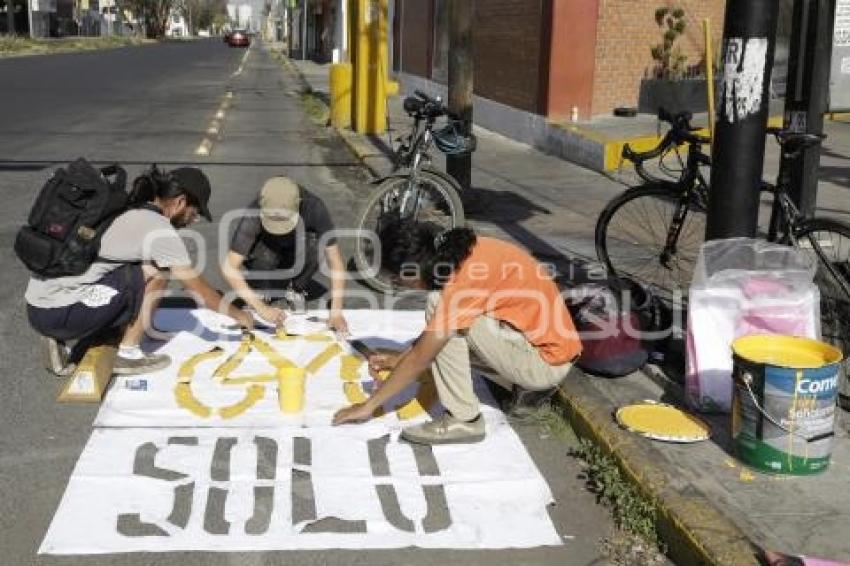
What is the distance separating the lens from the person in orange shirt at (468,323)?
3.76 metres

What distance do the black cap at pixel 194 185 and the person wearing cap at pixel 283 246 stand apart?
1.45 feet

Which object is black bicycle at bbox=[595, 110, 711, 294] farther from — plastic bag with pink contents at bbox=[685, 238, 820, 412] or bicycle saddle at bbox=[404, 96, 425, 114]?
bicycle saddle at bbox=[404, 96, 425, 114]

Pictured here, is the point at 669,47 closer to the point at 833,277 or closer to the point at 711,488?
the point at 833,277

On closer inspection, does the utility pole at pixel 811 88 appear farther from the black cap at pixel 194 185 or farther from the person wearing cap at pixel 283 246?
the black cap at pixel 194 185

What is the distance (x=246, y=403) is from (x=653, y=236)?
2.73 meters

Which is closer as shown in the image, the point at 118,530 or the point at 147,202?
the point at 118,530

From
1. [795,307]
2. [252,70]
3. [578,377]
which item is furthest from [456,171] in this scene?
[252,70]

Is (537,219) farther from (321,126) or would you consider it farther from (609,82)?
(321,126)

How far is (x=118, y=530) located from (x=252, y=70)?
1679 inches

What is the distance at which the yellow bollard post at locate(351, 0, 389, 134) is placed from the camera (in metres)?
15.6

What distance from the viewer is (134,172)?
11875 mm

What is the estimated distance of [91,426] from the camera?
172 inches

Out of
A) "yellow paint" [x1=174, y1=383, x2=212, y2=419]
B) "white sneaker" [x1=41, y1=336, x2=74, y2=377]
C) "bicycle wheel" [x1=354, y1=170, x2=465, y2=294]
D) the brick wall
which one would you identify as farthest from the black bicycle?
the brick wall

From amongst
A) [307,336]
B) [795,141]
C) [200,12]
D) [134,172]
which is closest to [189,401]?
[307,336]
